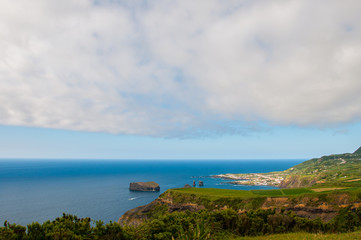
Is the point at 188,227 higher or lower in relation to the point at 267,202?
higher

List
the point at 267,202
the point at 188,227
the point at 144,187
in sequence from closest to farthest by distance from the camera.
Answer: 1. the point at 188,227
2. the point at 267,202
3. the point at 144,187

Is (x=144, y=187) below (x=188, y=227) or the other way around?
below

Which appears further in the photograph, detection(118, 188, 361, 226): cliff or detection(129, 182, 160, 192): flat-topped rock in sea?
detection(129, 182, 160, 192): flat-topped rock in sea

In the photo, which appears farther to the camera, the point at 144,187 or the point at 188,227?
the point at 144,187

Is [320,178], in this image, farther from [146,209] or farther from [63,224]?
[63,224]

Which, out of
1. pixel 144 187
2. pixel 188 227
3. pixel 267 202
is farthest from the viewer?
pixel 144 187

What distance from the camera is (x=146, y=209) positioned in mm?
60469

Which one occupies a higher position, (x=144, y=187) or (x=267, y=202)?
(x=267, y=202)

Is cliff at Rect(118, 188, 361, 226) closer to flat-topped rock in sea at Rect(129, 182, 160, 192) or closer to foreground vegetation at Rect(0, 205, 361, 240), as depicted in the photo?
foreground vegetation at Rect(0, 205, 361, 240)

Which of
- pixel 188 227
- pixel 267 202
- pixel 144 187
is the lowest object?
pixel 144 187

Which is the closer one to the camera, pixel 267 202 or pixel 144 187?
pixel 267 202

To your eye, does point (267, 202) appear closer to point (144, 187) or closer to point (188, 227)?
point (188, 227)

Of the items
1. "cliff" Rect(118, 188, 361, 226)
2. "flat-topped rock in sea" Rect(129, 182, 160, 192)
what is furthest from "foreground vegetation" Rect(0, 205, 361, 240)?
"flat-topped rock in sea" Rect(129, 182, 160, 192)

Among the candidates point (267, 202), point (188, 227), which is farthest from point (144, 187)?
point (188, 227)
